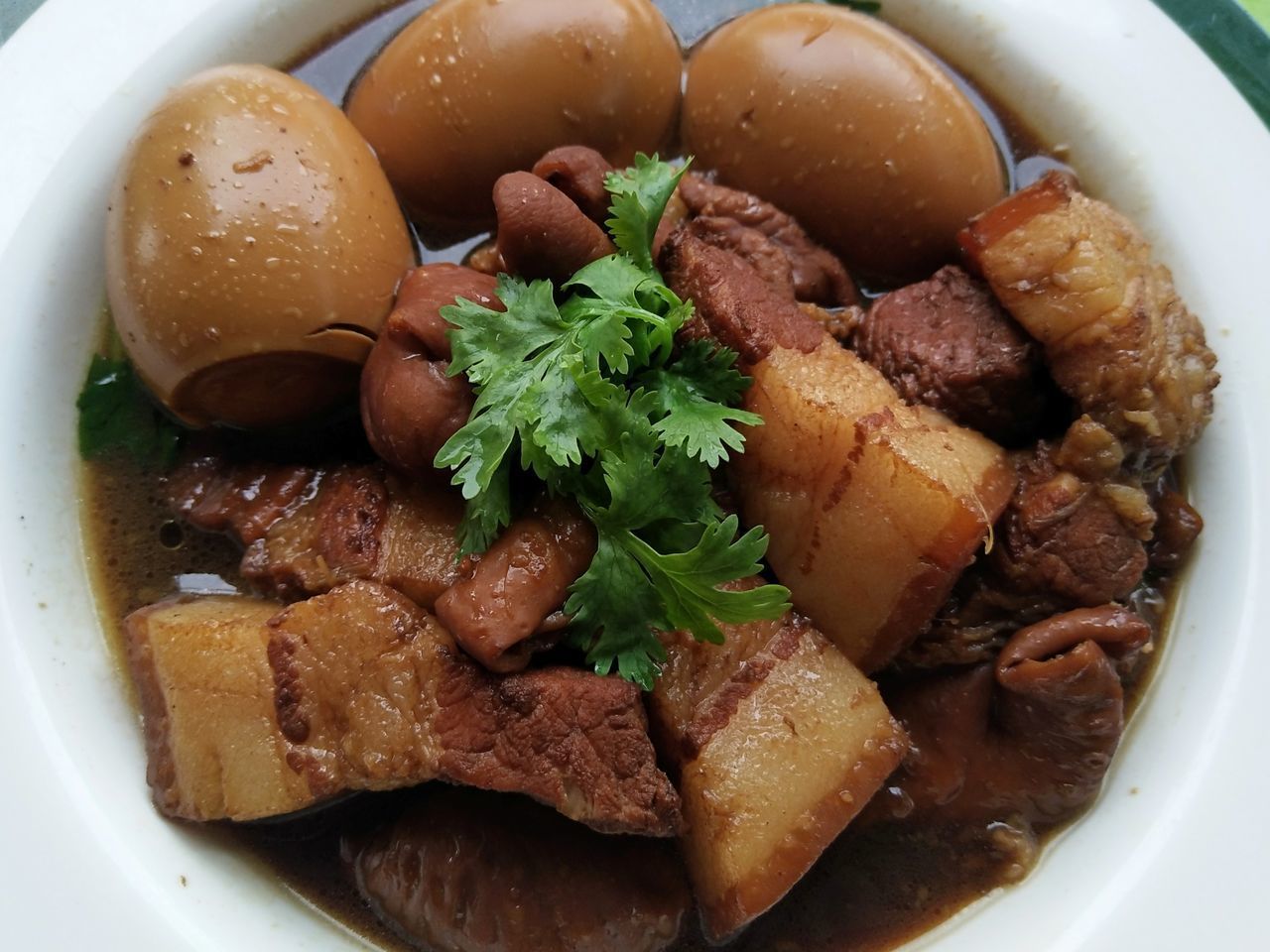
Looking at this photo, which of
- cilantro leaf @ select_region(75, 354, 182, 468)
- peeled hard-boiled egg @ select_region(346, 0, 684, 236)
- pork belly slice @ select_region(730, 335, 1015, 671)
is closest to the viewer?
pork belly slice @ select_region(730, 335, 1015, 671)

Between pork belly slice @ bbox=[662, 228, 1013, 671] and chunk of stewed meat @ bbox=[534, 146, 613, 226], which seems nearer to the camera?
pork belly slice @ bbox=[662, 228, 1013, 671]

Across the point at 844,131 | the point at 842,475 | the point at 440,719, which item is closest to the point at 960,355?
the point at 842,475

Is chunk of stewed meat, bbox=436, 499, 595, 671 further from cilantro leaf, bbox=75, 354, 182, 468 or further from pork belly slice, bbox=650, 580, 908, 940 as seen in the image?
cilantro leaf, bbox=75, 354, 182, 468

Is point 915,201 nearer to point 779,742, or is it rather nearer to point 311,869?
point 779,742

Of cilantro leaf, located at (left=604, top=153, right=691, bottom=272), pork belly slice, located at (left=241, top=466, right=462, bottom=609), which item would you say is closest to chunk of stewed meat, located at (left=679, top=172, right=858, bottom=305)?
cilantro leaf, located at (left=604, top=153, right=691, bottom=272)

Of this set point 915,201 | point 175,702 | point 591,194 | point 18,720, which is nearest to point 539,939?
point 175,702
